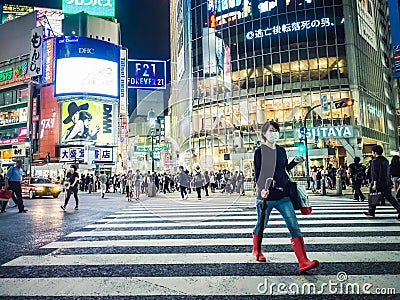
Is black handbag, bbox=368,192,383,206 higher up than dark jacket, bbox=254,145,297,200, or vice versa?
dark jacket, bbox=254,145,297,200

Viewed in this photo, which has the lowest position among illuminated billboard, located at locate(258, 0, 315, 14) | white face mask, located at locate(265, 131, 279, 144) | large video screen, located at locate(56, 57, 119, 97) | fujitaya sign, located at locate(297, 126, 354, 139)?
white face mask, located at locate(265, 131, 279, 144)

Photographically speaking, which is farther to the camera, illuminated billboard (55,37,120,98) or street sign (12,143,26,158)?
street sign (12,143,26,158)

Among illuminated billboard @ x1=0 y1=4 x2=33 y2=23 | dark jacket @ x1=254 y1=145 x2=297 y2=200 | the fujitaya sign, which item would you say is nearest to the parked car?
dark jacket @ x1=254 y1=145 x2=297 y2=200

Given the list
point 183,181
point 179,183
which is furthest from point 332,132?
point 183,181

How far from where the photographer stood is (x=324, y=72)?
3488 centimetres

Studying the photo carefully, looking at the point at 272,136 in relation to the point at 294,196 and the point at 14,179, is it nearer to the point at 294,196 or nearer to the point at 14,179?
the point at 294,196

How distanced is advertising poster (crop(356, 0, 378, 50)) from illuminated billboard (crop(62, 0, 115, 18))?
41.6m

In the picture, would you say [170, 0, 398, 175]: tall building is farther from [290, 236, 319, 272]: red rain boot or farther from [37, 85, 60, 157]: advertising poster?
[290, 236, 319, 272]: red rain boot

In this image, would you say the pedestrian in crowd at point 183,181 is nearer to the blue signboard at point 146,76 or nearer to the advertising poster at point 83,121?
the blue signboard at point 146,76

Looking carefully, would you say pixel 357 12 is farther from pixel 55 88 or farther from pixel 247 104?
pixel 55 88

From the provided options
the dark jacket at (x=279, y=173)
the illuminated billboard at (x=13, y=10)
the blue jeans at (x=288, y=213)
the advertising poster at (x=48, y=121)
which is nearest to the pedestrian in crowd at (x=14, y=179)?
the dark jacket at (x=279, y=173)

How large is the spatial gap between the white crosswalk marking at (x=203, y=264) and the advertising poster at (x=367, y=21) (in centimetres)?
3747

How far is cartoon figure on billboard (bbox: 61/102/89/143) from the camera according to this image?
49250 millimetres

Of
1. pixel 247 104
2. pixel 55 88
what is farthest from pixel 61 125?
pixel 247 104
